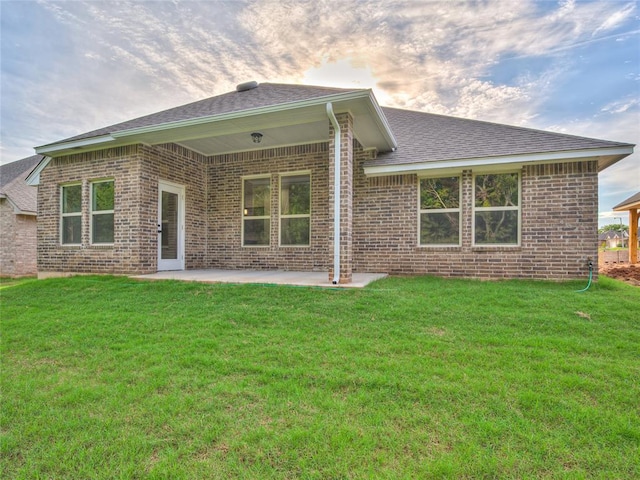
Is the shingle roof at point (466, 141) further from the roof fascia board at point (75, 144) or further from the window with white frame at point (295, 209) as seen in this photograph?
the roof fascia board at point (75, 144)

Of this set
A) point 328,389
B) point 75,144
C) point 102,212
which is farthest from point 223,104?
point 328,389

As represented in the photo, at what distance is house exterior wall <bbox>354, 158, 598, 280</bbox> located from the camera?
6.51m

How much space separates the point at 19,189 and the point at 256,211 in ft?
41.3

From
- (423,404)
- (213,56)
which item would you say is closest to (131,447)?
(423,404)

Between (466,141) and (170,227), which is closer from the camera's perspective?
(466,141)

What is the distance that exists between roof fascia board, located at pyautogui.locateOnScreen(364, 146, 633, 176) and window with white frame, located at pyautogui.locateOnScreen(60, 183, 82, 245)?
7480 millimetres

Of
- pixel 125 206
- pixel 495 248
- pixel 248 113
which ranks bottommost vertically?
pixel 495 248

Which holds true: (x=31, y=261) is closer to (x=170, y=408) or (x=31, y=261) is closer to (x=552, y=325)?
(x=170, y=408)

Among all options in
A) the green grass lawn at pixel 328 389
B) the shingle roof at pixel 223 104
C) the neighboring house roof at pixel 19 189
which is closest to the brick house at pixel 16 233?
the neighboring house roof at pixel 19 189

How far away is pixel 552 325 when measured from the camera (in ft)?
12.3

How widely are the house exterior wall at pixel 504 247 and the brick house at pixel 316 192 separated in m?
0.02

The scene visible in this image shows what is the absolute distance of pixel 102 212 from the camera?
25.9 feet

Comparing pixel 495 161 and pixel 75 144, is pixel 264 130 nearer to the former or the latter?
pixel 75 144

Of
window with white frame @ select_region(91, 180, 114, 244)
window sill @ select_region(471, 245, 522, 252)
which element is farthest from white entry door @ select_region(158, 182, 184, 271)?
window sill @ select_region(471, 245, 522, 252)
